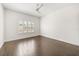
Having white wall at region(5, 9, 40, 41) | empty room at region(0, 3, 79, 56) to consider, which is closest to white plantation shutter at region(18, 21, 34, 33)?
empty room at region(0, 3, 79, 56)

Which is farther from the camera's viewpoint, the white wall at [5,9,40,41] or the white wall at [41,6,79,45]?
the white wall at [41,6,79,45]

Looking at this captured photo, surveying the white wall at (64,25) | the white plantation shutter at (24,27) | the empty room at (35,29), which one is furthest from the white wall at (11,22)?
the white wall at (64,25)

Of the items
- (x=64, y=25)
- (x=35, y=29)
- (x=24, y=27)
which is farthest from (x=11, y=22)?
(x=64, y=25)

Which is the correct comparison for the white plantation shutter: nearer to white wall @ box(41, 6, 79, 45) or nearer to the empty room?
the empty room

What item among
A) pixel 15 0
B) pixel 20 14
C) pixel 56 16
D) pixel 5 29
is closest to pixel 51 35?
pixel 56 16

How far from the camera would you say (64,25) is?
379 cm

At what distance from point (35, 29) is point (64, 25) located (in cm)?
175

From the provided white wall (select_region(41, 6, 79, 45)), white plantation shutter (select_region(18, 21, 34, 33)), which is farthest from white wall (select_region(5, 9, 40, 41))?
white wall (select_region(41, 6, 79, 45))

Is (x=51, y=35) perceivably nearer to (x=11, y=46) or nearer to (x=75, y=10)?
(x=75, y=10)

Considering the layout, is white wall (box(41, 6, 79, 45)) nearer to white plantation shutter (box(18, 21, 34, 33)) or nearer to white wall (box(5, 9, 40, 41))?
white plantation shutter (box(18, 21, 34, 33))

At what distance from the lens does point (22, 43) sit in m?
3.00

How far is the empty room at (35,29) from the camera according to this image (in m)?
2.38

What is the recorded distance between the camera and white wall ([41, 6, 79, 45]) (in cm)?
321

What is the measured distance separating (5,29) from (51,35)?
104 inches
